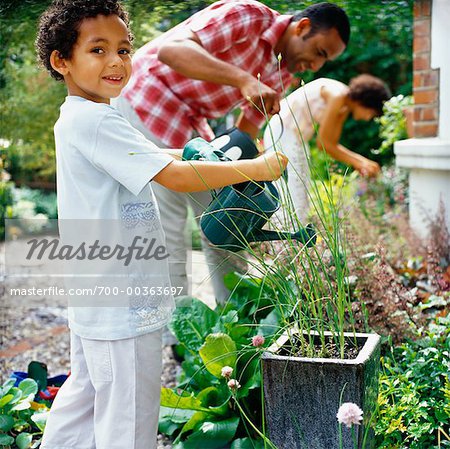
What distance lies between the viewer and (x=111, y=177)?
179 cm

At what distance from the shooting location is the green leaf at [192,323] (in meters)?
2.48

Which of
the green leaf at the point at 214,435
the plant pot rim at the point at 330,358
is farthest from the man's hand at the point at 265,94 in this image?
the green leaf at the point at 214,435

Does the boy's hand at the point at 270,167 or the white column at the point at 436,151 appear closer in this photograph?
the boy's hand at the point at 270,167

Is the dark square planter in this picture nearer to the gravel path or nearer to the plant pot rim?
the plant pot rim

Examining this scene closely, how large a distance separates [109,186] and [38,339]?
6.62ft

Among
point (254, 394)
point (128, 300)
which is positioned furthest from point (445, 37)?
point (128, 300)

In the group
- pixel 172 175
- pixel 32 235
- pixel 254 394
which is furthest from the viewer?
pixel 32 235

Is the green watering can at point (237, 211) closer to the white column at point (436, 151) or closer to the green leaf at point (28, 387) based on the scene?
the green leaf at point (28, 387)

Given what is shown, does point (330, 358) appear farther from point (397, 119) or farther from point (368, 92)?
point (368, 92)

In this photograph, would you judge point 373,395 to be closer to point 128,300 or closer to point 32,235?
point 128,300

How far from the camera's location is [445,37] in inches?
136

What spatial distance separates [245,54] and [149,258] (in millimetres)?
1216

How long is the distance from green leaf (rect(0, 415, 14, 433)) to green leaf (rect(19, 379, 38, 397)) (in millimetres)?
149

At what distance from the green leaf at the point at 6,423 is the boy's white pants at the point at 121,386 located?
373 millimetres
